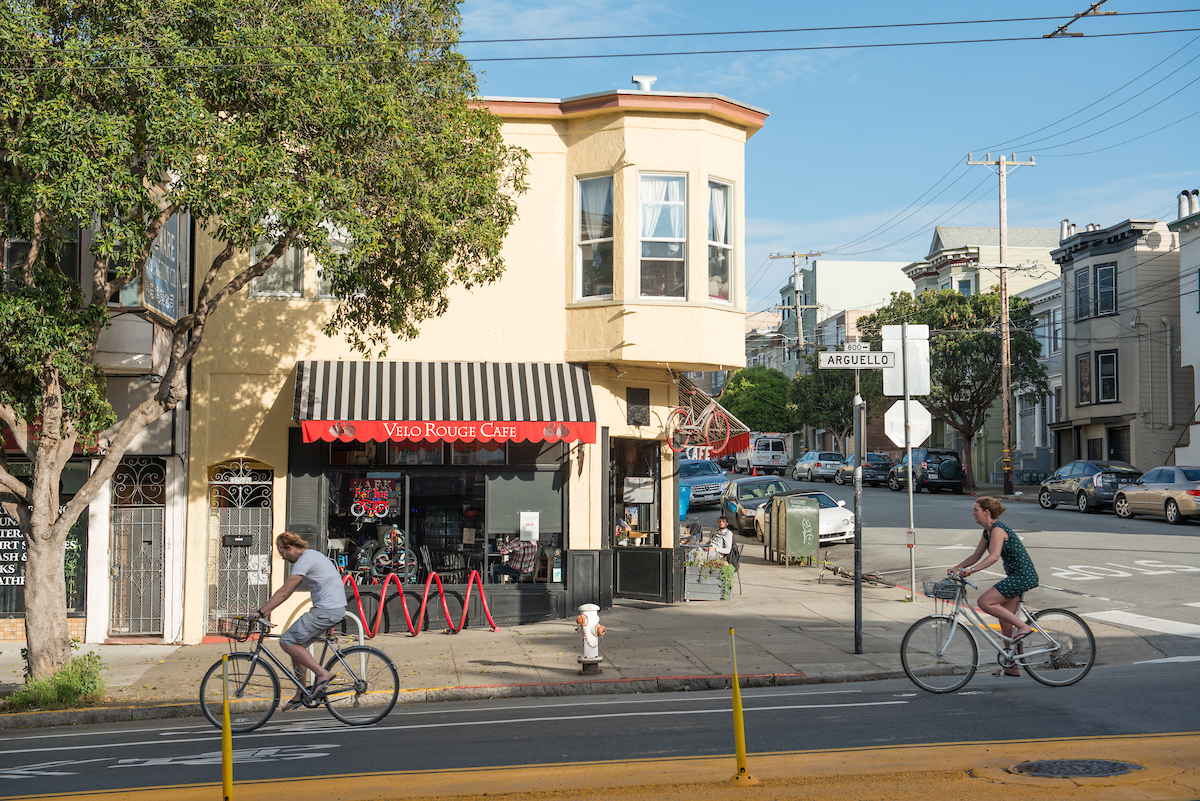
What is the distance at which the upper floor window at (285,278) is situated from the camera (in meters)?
16.0

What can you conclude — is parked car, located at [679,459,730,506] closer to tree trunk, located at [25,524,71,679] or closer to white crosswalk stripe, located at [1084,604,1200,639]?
white crosswalk stripe, located at [1084,604,1200,639]

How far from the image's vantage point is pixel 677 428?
1731cm

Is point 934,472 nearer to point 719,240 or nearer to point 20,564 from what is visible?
point 719,240

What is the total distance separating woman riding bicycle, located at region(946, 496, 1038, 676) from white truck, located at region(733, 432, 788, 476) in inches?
1856

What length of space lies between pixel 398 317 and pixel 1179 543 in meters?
17.2

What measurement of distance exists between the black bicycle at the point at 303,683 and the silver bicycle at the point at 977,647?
4970 millimetres

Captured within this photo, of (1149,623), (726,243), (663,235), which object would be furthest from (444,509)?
(1149,623)

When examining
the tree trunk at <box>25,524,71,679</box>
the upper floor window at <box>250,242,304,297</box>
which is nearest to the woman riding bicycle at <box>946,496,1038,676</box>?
the tree trunk at <box>25,524,71,679</box>

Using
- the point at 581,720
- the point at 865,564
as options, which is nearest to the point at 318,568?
the point at 581,720

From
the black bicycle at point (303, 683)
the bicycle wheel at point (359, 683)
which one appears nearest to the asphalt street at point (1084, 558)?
the bicycle wheel at point (359, 683)

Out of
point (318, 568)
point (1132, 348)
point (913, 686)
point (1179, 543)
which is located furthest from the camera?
point (1132, 348)

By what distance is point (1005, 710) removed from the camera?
8875mm

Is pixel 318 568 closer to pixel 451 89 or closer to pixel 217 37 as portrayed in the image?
pixel 217 37

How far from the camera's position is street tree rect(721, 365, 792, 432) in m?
75.8
